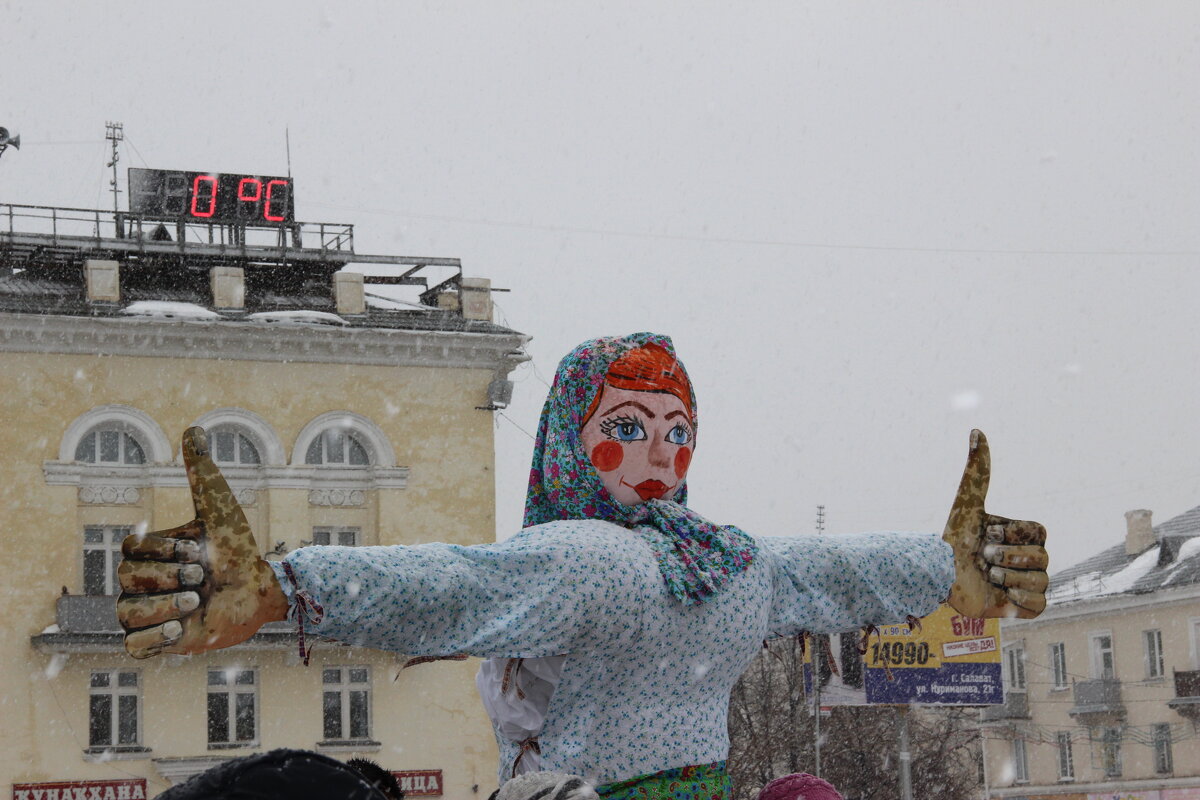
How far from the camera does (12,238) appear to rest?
26188 millimetres

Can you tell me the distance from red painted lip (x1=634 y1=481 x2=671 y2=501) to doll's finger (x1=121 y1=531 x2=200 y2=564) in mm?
1065

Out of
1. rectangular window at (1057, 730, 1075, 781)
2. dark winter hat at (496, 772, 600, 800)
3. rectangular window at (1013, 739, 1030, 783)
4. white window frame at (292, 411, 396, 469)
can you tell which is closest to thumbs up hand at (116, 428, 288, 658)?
dark winter hat at (496, 772, 600, 800)

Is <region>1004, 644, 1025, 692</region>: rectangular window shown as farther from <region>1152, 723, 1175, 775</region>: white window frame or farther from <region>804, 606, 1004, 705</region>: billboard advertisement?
<region>804, 606, 1004, 705</region>: billboard advertisement

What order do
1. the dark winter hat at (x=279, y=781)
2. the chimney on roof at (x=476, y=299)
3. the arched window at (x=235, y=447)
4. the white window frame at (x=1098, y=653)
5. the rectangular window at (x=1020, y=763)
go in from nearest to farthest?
the dark winter hat at (x=279, y=781) → the arched window at (x=235, y=447) → the chimney on roof at (x=476, y=299) → the white window frame at (x=1098, y=653) → the rectangular window at (x=1020, y=763)

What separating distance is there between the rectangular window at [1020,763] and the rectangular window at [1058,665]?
7.51 ft

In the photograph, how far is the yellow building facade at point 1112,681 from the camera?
33.9 meters

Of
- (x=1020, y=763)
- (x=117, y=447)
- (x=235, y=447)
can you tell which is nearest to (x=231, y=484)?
(x=235, y=447)

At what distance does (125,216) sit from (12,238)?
173 centimetres

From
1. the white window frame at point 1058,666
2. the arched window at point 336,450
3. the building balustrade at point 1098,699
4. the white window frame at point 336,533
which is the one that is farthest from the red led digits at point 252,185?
the white window frame at point 1058,666

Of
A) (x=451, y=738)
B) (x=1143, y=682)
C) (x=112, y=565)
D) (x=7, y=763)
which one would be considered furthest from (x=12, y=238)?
(x=1143, y=682)

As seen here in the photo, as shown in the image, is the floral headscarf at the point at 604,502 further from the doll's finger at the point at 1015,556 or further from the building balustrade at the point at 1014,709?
the building balustrade at the point at 1014,709

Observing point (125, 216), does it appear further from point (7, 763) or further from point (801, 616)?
point (801, 616)

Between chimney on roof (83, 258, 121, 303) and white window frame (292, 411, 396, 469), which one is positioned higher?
chimney on roof (83, 258, 121, 303)

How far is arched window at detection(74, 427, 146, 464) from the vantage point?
2492 cm
